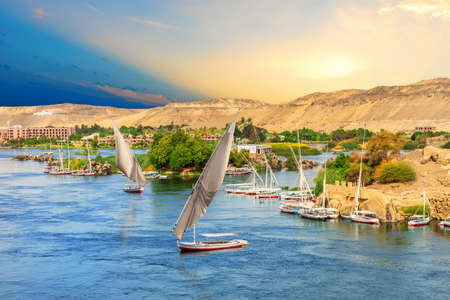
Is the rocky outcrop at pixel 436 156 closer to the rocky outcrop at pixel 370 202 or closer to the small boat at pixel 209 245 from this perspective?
the rocky outcrop at pixel 370 202

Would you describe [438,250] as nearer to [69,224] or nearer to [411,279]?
[411,279]

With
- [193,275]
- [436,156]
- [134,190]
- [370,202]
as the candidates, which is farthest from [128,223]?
[436,156]

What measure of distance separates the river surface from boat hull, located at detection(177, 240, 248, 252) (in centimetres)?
32

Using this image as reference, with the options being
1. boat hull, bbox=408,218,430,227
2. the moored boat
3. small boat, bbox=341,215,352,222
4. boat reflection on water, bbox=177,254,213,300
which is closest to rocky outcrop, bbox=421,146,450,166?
boat hull, bbox=408,218,430,227

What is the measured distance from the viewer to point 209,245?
23.0 metres

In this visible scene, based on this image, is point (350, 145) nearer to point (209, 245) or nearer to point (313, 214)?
point (313, 214)

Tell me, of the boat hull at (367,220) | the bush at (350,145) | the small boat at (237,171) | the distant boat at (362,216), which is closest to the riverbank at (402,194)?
the distant boat at (362,216)

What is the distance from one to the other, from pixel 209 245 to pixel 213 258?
3.20 ft

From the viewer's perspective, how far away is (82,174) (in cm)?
5981

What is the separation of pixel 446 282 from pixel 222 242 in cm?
933

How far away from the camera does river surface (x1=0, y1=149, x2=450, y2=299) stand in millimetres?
18328

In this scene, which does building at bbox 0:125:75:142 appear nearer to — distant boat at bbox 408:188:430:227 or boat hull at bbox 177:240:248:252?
distant boat at bbox 408:188:430:227

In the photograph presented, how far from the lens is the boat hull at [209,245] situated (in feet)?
74.3

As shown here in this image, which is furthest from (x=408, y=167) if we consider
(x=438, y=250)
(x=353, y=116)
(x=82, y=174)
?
(x=353, y=116)
